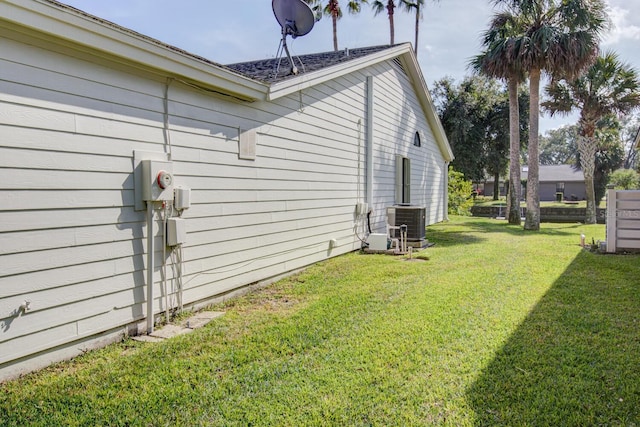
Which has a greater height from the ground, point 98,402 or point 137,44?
point 137,44

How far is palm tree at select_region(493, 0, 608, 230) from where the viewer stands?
442 inches

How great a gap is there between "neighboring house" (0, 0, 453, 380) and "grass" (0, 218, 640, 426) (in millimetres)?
432

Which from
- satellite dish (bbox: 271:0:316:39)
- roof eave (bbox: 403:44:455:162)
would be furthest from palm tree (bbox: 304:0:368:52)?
satellite dish (bbox: 271:0:316:39)

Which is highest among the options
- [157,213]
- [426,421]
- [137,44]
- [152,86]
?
[137,44]

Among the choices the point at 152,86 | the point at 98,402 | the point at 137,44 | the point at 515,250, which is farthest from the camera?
the point at 515,250

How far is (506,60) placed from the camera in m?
12.2

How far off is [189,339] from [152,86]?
2.35 m

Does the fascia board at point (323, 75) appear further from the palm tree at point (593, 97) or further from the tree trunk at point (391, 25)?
the tree trunk at point (391, 25)

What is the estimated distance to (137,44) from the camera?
11.0ft

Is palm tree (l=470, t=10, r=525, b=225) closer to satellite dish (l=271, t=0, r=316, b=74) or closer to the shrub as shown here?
the shrub

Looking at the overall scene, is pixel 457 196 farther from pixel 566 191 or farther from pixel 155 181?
pixel 566 191

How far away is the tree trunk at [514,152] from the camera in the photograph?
44.5 feet

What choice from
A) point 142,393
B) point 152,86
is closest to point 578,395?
point 142,393

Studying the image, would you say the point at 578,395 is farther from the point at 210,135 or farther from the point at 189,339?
the point at 210,135
